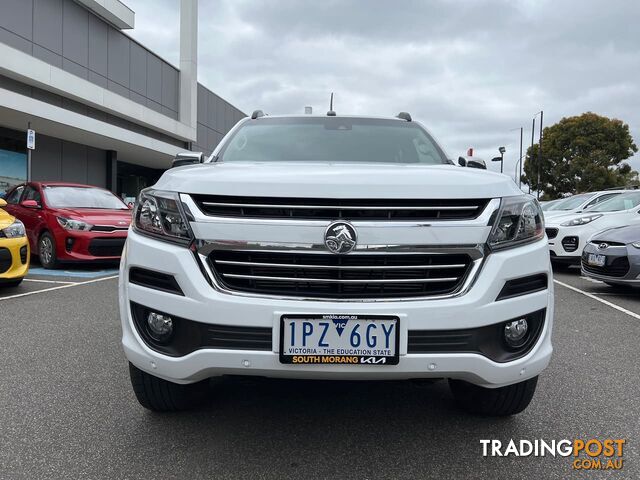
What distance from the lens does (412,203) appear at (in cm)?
206

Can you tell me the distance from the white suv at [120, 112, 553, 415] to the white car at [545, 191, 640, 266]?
23.2ft

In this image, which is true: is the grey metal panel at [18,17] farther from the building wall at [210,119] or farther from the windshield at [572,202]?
the windshield at [572,202]

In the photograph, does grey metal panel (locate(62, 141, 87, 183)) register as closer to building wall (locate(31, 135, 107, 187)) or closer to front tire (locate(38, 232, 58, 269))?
building wall (locate(31, 135, 107, 187))

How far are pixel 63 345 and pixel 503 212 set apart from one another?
3272 mm

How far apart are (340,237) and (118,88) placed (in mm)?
24679

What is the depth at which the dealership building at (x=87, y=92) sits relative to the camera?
17.5m

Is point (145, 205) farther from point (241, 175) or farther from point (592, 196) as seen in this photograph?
point (592, 196)

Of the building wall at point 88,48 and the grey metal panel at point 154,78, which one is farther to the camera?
the grey metal panel at point 154,78

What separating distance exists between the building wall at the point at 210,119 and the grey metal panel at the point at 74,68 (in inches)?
369

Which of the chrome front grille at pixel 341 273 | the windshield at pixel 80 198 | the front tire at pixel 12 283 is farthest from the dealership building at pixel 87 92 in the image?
the chrome front grille at pixel 341 273

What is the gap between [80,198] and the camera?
8.98 m

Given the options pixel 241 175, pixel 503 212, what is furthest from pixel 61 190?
pixel 503 212

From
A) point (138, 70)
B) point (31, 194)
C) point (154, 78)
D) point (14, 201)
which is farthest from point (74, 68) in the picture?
point (31, 194)

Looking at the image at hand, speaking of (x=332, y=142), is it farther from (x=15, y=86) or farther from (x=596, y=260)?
(x=15, y=86)
